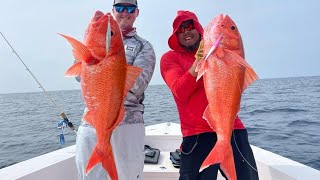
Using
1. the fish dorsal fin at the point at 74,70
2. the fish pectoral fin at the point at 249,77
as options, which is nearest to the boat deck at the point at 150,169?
the fish pectoral fin at the point at 249,77

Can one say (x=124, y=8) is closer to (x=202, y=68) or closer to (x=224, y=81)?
(x=202, y=68)

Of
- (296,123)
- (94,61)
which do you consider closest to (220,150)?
(94,61)

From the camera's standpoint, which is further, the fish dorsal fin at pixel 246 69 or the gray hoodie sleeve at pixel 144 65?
the gray hoodie sleeve at pixel 144 65

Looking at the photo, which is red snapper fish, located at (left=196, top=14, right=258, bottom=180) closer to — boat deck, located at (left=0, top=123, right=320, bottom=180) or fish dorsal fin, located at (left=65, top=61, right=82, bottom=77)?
fish dorsal fin, located at (left=65, top=61, right=82, bottom=77)

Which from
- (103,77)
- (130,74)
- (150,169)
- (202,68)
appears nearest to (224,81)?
(202,68)

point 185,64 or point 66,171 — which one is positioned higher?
point 185,64

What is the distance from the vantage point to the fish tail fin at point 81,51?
221 cm

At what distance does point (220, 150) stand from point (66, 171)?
3176mm

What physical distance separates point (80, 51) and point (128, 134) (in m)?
1.38

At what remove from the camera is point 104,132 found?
2.36 metres

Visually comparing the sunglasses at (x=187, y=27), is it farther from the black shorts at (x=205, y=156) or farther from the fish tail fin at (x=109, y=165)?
the fish tail fin at (x=109, y=165)

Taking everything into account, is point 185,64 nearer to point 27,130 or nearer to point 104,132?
point 104,132

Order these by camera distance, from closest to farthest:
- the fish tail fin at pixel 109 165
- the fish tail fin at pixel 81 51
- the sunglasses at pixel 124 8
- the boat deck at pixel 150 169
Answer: the fish tail fin at pixel 81 51 < the fish tail fin at pixel 109 165 < the sunglasses at pixel 124 8 < the boat deck at pixel 150 169

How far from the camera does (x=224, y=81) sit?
246 centimetres
